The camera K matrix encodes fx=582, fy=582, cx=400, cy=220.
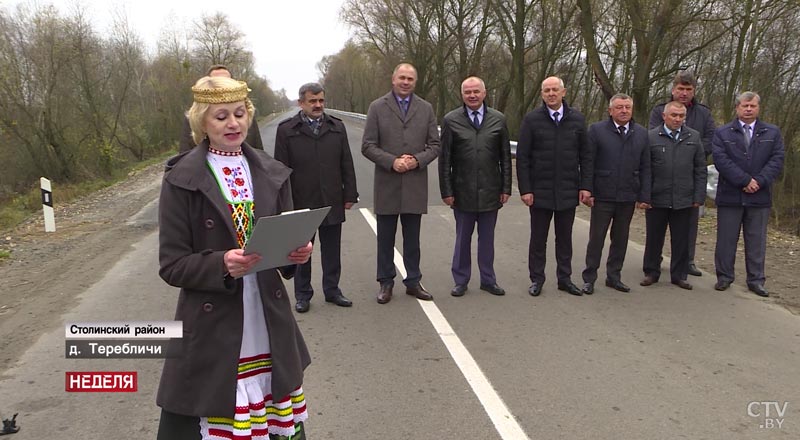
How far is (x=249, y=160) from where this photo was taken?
231 cm

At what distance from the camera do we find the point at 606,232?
20.2 feet

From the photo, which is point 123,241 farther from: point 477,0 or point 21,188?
point 477,0

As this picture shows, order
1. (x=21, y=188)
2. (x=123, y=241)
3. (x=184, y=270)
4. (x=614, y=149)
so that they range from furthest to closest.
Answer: (x=21, y=188) → (x=123, y=241) → (x=614, y=149) → (x=184, y=270)

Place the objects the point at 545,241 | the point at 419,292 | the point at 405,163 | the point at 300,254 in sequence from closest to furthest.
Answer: the point at 300,254
the point at 405,163
the point at 419,292
the point at 545,241

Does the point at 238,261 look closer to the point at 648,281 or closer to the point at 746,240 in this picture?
the point at 648,281

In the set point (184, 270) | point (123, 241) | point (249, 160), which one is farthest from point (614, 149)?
point (123, 241)

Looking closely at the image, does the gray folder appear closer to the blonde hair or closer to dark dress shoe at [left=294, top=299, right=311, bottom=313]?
the blonde hair

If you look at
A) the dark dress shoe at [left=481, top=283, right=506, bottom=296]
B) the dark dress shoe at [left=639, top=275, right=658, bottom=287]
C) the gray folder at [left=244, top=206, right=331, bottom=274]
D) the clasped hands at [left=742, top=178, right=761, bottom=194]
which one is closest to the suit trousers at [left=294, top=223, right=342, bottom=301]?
the dark dress shoe at [left=481, top=283, right=506, bottom=296]

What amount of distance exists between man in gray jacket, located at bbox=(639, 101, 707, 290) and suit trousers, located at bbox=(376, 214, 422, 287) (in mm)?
2459

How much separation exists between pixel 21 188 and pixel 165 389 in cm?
2052

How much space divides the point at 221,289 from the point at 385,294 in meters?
3.70

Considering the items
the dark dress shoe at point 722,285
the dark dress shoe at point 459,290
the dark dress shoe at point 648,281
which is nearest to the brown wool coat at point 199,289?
the dark dress shoe at point 459,290

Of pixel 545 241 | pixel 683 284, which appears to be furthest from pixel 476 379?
pixel 683 284

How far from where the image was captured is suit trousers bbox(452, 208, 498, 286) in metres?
5.95
